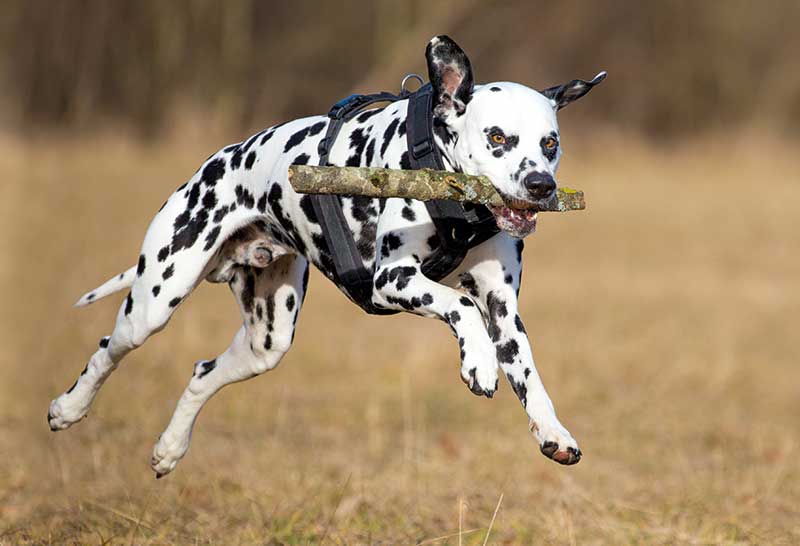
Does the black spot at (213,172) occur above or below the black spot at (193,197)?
above

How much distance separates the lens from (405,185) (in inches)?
180

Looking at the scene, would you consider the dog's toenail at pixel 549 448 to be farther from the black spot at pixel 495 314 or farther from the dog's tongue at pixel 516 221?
the dog's tongue at pixel 516 221

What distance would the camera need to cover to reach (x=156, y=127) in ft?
61.9

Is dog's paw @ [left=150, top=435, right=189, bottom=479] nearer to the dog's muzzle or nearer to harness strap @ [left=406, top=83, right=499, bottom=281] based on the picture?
harness strap @ [left=406, top=83, right=499, bottom=281]

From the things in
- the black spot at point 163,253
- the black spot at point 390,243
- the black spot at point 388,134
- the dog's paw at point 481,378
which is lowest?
the dog's paw at point 481,378

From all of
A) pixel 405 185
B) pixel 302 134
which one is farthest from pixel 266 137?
pixel 405 185

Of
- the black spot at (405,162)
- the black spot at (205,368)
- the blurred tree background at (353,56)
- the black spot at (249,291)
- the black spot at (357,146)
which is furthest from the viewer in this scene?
the blurred tree background at (353,56)

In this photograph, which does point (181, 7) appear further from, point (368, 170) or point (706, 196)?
point (368, 170)

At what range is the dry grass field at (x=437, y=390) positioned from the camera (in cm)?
667

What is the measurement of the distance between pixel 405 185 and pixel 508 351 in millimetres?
986

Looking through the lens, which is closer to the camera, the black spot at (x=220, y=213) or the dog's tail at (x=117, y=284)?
the black spot at (x=220, y=213)

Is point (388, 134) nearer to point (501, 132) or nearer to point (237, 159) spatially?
point (501, 132)

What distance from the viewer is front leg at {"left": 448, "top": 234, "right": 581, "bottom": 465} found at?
198 inches

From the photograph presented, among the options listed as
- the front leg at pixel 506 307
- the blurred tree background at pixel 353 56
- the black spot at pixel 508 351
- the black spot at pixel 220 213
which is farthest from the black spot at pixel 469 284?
the blurred tree background at pixel 353 56
